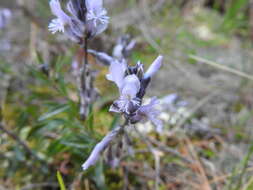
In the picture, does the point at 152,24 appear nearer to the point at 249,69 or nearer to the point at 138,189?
the point at 249,69

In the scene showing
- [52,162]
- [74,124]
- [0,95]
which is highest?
[74,124]

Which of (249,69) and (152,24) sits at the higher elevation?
(152,24)

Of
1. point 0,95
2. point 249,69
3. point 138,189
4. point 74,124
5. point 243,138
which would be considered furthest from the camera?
point 249,69

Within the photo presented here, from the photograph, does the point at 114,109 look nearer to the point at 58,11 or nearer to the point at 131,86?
the point at 131,86

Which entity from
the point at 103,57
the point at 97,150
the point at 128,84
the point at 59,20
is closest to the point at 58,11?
the point at 59,20

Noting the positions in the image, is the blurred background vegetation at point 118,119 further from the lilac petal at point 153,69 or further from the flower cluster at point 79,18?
the lilac petal at point 153,69

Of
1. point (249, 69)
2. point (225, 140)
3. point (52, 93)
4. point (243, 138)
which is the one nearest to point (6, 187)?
point (52, 93)

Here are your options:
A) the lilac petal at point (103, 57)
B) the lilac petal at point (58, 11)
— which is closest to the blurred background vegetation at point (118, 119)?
the lilac petal at point (103, 57)
